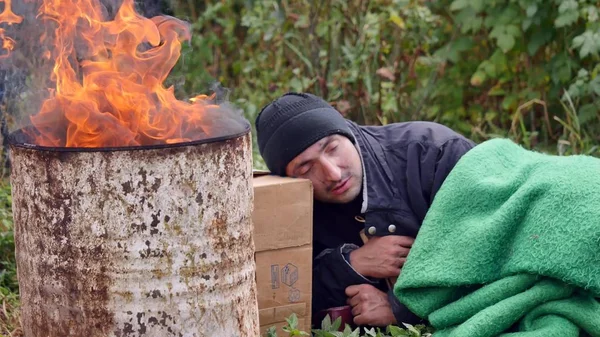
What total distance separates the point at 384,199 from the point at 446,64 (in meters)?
3.43

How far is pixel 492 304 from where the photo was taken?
3391 millimetres

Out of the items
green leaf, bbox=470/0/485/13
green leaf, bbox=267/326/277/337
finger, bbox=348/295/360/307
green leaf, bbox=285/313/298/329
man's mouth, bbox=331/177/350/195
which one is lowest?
green leaf, bbox=267/326/277/337

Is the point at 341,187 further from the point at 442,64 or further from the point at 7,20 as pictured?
the point at 442,64

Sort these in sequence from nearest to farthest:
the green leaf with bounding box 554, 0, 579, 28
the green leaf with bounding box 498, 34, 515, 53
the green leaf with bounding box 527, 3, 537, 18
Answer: the green leaf with bounding box 554, 0, 579, 28, the green leaf with bounding box 527, 3, 537, 18, the green leaf with bounding box 498, 34, 515, 53

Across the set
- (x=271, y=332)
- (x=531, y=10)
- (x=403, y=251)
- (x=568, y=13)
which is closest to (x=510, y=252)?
(x=403, y=251)

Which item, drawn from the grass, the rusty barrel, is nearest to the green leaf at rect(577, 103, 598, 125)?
the grass

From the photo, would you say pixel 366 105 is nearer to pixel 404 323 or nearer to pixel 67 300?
pixel 404 323

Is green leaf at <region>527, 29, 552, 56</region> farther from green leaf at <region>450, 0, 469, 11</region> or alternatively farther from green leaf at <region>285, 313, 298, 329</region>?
green leaf at <region>285, 313, 298, 329</region>

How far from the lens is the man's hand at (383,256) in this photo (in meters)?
3.82

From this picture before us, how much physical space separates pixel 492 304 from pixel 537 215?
1.17 ft

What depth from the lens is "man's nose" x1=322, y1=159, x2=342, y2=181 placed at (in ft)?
12.5

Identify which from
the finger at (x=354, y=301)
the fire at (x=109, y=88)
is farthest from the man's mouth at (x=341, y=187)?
the fire at (x=109, y=88)

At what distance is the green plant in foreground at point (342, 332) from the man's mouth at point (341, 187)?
51cm

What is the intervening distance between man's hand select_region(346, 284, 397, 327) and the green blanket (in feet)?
0.85
